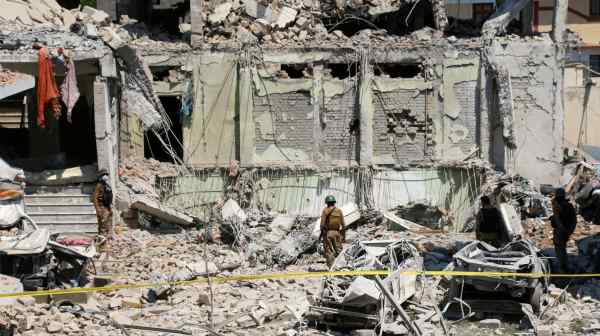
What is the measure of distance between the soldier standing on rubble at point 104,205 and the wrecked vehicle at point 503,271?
23.5 feet

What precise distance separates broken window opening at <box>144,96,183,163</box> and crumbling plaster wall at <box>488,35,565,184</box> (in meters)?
7.38

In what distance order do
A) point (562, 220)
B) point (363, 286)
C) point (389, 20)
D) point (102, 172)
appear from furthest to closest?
point (389, 20) → point (102, 172) → point (562, 220) → point (363, 286)

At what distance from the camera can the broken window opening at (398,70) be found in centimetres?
1948

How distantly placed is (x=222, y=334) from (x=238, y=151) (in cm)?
848

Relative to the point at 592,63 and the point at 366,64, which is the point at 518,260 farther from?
the point at 592,63

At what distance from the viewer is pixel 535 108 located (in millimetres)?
19281

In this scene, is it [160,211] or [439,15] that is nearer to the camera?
[160,211]

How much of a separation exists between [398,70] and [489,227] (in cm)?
724

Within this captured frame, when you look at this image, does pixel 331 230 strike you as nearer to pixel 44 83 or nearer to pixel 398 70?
pixel 44 83

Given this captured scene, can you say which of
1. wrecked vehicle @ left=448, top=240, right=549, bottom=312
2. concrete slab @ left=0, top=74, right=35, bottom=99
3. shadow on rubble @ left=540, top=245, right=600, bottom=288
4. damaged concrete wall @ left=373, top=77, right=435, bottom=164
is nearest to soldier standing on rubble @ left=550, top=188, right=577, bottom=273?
shadow on rubble @ left=540, top=245, right=600, bottom=288

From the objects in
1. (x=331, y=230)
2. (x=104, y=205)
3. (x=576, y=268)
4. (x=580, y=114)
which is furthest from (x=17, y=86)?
(x=580, y=114)

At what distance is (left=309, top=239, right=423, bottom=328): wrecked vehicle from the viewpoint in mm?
10867

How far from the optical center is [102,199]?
53.3ft

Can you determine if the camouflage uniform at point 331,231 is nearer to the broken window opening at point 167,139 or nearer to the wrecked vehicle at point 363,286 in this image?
the wrecked vehicle at point 363,286
